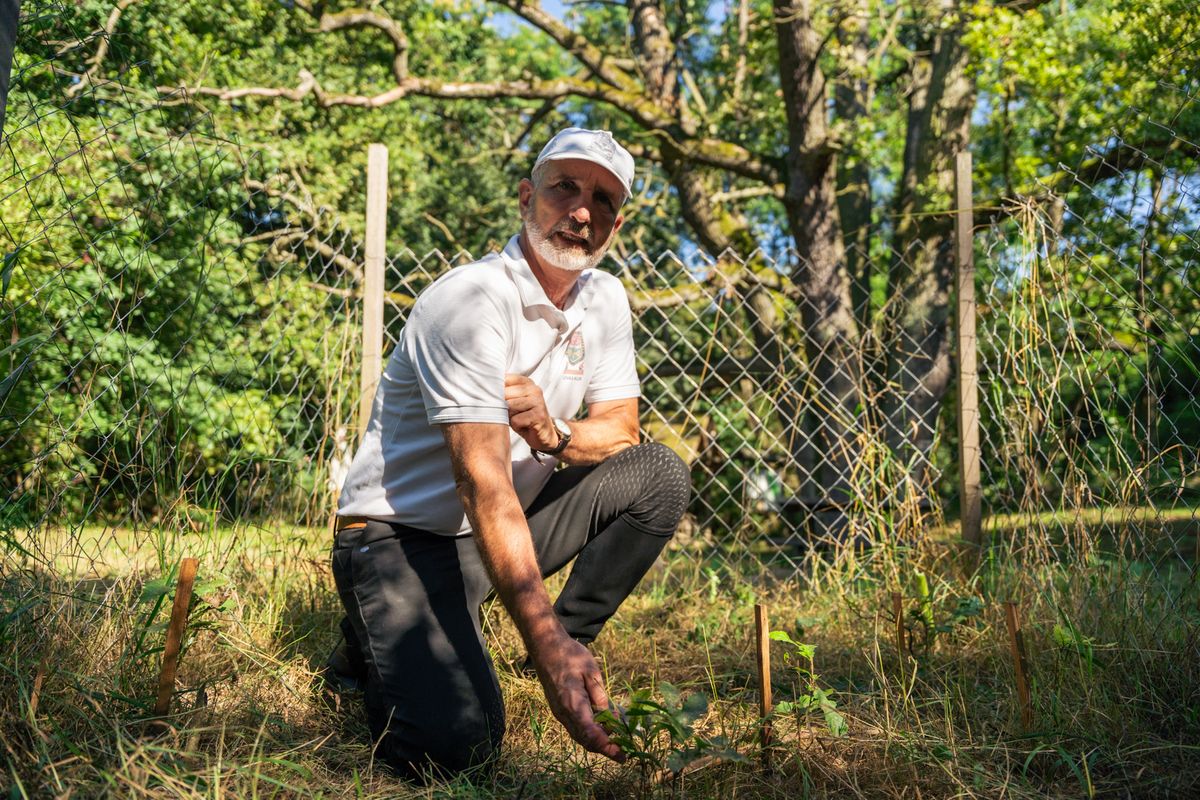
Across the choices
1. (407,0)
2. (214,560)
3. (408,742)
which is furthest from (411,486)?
(407,0)

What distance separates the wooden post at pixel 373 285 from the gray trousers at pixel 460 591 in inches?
41.8

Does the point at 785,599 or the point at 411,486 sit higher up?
the point at 411,486

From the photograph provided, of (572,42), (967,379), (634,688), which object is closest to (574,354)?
(634,688)

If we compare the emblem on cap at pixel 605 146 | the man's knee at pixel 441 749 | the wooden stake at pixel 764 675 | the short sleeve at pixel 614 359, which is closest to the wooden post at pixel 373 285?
the short sleeve at pixel 614 359

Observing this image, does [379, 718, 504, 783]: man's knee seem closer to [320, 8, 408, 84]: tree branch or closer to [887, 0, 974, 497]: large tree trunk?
[887, 0, 974, 497]: large tree trunk

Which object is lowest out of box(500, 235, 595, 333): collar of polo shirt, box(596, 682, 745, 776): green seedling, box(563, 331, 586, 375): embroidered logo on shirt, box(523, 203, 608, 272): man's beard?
box(596, 682, 745, 776): green seedling

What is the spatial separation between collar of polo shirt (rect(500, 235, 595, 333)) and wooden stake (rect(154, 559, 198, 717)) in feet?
3.36

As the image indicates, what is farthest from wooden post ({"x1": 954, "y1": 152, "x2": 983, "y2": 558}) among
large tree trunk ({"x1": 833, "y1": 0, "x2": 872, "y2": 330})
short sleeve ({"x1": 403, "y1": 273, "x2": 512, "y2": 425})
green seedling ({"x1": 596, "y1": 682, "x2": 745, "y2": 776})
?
large tree trunk ({"x1": 833, "y1": 0, "x2": 872, "y2": 330})

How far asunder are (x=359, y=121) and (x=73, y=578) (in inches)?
397

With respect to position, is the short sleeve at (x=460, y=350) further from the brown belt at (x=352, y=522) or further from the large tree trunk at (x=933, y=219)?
the large tree trunk at (x=933, y=219)

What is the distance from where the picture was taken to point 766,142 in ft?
34.1

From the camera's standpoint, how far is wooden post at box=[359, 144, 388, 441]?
3.43m

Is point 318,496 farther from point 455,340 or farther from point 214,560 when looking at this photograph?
point 455,340

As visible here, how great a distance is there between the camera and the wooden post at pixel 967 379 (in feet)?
11.9
